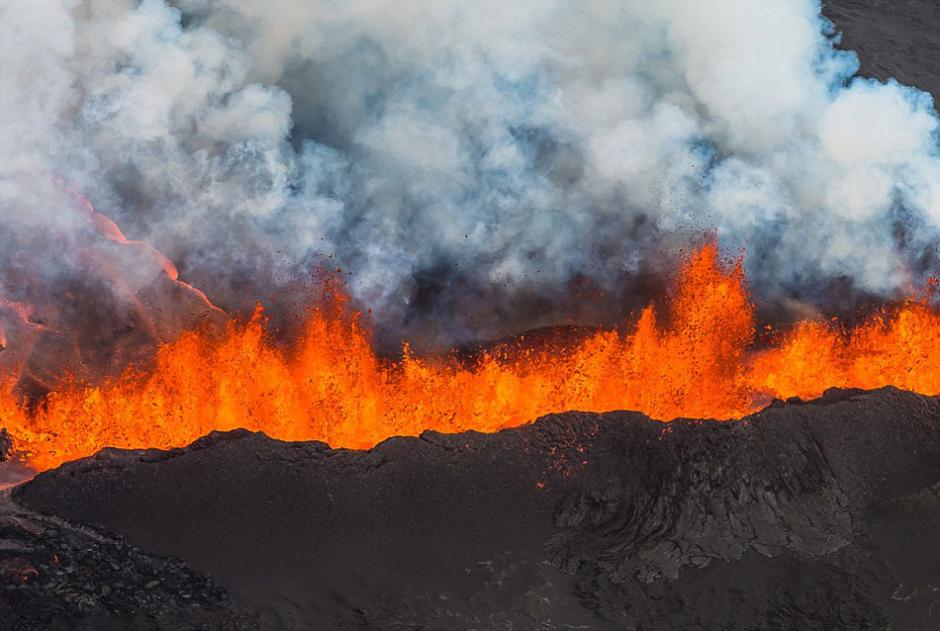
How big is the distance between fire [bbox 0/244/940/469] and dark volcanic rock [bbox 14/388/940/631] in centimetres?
114

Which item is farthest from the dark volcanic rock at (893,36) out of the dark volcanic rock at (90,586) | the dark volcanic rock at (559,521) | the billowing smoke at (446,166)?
the dark volcanic rock at (90,586)

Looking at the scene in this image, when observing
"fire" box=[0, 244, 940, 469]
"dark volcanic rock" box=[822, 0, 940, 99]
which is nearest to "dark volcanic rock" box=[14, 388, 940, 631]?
"fire" box=[0, 244, 940, 469]

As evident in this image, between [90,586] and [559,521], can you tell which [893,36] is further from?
[90,586]

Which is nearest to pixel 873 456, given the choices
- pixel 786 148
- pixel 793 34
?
pixel 786 148

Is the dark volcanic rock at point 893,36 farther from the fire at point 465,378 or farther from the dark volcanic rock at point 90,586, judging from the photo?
the dark volcanic rock at point 90,586

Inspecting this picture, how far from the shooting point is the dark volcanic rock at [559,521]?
508 inches

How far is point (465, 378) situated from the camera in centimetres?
1599

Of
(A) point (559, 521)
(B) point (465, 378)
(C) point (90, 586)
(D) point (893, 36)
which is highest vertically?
(D) point (893, 36)

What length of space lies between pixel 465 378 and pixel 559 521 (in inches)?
115

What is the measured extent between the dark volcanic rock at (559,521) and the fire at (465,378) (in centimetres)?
114

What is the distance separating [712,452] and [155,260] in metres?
8.14

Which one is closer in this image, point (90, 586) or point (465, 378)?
point (90, 586)

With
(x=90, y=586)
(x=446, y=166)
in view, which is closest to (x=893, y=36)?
(x=446, y=166)

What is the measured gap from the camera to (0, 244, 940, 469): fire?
15.3 metres
